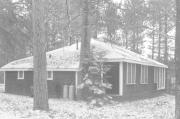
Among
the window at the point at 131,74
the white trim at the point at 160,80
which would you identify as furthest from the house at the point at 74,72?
the white trim at the point at 160,80

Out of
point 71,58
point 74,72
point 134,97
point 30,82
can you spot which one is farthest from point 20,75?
point 134,97

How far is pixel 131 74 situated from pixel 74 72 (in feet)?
13.4

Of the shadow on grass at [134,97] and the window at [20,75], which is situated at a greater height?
the window at [20,75]

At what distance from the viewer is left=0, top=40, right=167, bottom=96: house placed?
23516 millimetres

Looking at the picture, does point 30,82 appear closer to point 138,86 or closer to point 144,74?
point 138,86

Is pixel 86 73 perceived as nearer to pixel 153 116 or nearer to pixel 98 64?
pixel 98 64

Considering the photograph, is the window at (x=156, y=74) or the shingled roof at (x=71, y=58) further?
the window at (x=156, y=74)

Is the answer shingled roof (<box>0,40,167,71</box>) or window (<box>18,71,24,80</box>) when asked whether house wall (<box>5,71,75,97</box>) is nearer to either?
window (<box>18,71,24,80</box>)

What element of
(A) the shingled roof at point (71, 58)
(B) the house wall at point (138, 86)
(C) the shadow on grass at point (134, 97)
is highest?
(A) the shingled roof at point (71, 58)

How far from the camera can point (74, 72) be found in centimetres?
2408

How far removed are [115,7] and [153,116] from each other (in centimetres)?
904

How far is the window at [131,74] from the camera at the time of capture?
24281mm

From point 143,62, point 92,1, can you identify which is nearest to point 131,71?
point 143,62

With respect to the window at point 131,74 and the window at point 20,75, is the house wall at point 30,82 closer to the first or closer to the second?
the window at point 20,75
